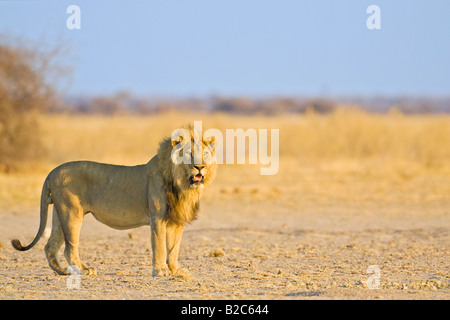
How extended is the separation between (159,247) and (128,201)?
617 mm

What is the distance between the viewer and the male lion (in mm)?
7790

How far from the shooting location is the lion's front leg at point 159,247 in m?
7.74

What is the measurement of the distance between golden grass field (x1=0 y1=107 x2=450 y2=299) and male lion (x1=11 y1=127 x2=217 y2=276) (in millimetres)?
371

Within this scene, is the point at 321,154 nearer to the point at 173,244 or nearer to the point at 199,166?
the point at 173,244

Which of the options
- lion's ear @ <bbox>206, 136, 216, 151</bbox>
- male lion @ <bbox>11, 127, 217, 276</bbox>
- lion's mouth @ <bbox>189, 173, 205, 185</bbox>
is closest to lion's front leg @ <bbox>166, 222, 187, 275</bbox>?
male lion @ <bbox>11, 127, 217, 276</bbox>

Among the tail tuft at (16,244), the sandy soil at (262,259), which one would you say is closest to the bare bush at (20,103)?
the sandy soil at (262,259)

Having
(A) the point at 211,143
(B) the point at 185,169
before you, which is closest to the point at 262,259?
(B) the point at 185,169

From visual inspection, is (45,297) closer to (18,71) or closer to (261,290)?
(261,290)

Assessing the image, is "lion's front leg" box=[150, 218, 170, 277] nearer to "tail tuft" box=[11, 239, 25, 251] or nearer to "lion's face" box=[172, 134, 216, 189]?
"lion's face" box=[172, 134, 216, 189]

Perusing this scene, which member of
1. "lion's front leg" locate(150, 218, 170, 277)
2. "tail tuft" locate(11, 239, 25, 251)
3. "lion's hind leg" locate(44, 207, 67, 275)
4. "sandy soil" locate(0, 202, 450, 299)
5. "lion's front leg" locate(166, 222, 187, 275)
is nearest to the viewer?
"sandy soil" locate(0, 202, 450, 299)

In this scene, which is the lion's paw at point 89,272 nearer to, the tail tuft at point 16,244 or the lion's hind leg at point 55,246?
the lion's hind leg at point 55,246

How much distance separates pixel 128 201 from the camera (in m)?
7.97

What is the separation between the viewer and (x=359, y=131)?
85.0ft

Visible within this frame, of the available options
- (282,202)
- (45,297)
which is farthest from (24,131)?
(45,297)
